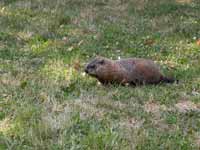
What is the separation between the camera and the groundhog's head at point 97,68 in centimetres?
842

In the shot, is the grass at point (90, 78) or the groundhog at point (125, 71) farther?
the groundhog at point (125, 71)

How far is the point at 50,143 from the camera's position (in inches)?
217

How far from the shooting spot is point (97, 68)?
842 cm

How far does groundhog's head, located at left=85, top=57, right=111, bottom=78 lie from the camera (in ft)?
27.6

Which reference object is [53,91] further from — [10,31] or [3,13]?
[3,13]

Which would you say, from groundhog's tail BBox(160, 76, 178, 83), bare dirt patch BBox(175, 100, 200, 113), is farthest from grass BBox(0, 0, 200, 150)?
groundhog's tail BBox(160, 76, 178, 83)

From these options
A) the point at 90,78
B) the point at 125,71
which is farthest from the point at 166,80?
the point at 90,78

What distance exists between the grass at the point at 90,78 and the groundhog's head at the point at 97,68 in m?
0.20

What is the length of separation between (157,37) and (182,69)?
8.72 ft

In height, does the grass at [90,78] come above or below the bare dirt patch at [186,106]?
above

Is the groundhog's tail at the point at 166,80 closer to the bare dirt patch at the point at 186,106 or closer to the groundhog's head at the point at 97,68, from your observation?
the groundhog's head at the point at 97,68

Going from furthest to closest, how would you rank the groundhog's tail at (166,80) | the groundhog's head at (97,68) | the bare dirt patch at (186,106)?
the groundhog's tail at (166,80) → the groundhog's head at (97,68) → the bare dirt patch at (186,106)

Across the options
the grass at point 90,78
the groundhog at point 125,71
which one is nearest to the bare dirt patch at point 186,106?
the grass at point 90,78

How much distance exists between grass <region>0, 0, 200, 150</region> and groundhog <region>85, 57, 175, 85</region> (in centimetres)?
21
